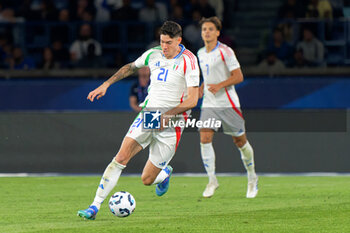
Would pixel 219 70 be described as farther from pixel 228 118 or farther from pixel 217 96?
pixel 228 118

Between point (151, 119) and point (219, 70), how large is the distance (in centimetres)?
231

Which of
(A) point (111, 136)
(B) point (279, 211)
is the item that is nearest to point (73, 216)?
(B) point (279, 211)

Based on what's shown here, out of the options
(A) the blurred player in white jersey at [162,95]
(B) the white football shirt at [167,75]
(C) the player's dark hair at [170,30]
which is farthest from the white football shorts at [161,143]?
(C) the player's dark hair at [170,30]

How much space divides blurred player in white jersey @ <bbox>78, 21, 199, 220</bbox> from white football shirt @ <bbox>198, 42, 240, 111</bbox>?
174 cm

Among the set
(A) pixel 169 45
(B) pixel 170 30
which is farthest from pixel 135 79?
(B) pixel 170 30

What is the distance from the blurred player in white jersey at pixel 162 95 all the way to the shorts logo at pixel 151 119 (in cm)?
1

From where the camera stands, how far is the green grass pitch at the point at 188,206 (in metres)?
8.05

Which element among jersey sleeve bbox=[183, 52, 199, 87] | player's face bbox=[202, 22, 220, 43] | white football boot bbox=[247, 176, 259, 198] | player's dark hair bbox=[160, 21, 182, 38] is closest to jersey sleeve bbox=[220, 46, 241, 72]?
player's face bbox=[202, 22, 220, 43]

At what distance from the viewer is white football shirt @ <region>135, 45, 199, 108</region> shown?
879cm

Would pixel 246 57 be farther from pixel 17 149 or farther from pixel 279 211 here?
pixel 279 211

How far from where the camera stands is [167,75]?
347 inches

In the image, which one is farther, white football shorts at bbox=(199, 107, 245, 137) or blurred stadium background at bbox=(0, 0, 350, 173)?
blurred stadium background at bbox=(0, 0, 350, 173)

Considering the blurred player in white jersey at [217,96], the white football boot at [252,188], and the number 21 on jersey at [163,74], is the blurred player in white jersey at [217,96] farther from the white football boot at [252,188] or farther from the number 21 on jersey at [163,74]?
the number 21 on jersey at [163,74]

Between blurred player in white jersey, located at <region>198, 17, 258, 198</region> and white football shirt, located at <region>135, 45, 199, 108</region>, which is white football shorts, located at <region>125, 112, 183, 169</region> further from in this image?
blurred player in white jersey, located at <region>198, 17, 258, 198</region>
